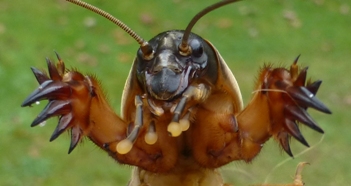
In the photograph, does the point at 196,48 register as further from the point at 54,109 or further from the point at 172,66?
the point at 54,109

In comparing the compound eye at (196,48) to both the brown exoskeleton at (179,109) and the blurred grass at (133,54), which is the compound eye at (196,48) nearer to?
the brown exoskeleton at (179,109)

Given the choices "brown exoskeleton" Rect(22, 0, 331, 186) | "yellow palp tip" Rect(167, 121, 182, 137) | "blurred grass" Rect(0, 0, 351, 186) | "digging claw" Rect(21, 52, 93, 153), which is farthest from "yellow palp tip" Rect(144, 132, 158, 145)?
"blurred grass" Rect(0, 0, 351, 186)

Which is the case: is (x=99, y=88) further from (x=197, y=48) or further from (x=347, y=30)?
(x=347, y=30)

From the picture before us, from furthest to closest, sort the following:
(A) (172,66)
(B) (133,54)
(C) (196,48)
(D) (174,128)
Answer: (B) (133,54), (C) (196,48), (A) (172,66), (D) (174,128)

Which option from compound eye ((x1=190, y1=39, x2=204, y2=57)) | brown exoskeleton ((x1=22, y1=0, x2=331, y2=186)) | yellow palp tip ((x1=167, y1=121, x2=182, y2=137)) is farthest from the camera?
compound eye ((x1=190, y1=39, x2=204, y2=57))

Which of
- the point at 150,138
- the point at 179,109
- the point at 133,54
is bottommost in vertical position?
the point at 133,54

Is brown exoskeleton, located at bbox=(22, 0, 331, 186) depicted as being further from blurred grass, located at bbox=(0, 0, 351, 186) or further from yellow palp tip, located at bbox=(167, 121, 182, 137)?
blurred grass, located at bbox=(0, 0, 351, 186)

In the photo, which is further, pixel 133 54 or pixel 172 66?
pixel 133 54

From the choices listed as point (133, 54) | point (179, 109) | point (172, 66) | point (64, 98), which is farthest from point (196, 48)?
point (133, 54)
